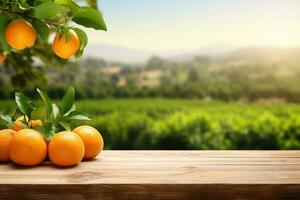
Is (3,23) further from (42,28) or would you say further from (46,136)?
(46,136)

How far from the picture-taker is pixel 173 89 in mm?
6281

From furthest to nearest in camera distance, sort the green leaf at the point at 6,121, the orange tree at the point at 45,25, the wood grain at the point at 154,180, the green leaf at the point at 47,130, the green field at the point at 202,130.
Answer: the green field at the point at 202,130, the green leaf at the point at 6,121, the green leaf at the point at 47,130, the orange tree at the point at 45,25, the wood grain at the point at 154,180

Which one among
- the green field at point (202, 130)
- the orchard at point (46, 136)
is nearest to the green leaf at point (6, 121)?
the orchard at point (46, 136)

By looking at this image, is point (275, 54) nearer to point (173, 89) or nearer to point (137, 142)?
point (173, 89)

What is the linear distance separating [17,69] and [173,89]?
9.91 feet

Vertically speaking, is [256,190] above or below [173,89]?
above

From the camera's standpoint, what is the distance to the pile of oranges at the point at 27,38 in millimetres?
1394

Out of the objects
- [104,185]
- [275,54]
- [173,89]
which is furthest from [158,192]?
[275,54]

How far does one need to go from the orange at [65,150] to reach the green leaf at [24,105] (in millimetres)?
203

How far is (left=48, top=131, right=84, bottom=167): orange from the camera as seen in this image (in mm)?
1471

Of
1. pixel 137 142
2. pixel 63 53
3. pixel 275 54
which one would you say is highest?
pixel 63 53

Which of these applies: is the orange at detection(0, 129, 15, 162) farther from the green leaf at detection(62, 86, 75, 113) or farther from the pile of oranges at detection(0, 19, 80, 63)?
the pile of oranges at detection(0, 19, 80, 63)

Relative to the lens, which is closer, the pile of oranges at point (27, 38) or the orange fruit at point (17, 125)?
the pile of oranges at point (27, 38)

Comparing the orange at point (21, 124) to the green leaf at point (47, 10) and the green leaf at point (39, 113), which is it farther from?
the green leaf at point (47, 10)
